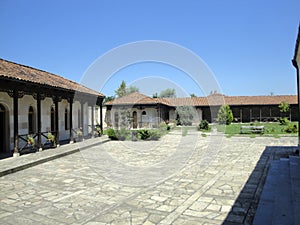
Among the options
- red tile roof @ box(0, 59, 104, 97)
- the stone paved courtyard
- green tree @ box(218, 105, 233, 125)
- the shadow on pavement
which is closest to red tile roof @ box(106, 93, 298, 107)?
green tree @ box(218, 105, 233, 125)

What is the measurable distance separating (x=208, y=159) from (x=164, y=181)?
376 centimetres

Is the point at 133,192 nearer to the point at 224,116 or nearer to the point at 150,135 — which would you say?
the point at 150,135

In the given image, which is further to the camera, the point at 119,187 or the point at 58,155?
the point at 58,155

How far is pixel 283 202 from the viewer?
4.48 m

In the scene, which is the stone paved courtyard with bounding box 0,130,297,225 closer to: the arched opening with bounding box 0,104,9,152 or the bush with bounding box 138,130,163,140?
the arched opening with bounding box 0,104,9,152

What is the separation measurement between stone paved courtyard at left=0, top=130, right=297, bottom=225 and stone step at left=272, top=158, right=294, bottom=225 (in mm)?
439

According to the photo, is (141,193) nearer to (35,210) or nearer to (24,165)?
(35,210)

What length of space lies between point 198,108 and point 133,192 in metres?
30.4

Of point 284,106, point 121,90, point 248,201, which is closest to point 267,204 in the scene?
point 248,201

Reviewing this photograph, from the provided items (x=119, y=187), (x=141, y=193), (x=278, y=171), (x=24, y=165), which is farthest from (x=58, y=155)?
(x=278, y=171)

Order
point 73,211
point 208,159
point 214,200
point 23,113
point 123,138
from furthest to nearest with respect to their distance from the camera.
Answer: point 123,138 → point 23,113 → point 208,159 → point 214,200 → point 73,211

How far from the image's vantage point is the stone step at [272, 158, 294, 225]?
12.4ft

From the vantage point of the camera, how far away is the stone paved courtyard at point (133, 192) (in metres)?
4.34

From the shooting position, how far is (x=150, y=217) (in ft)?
14.1
